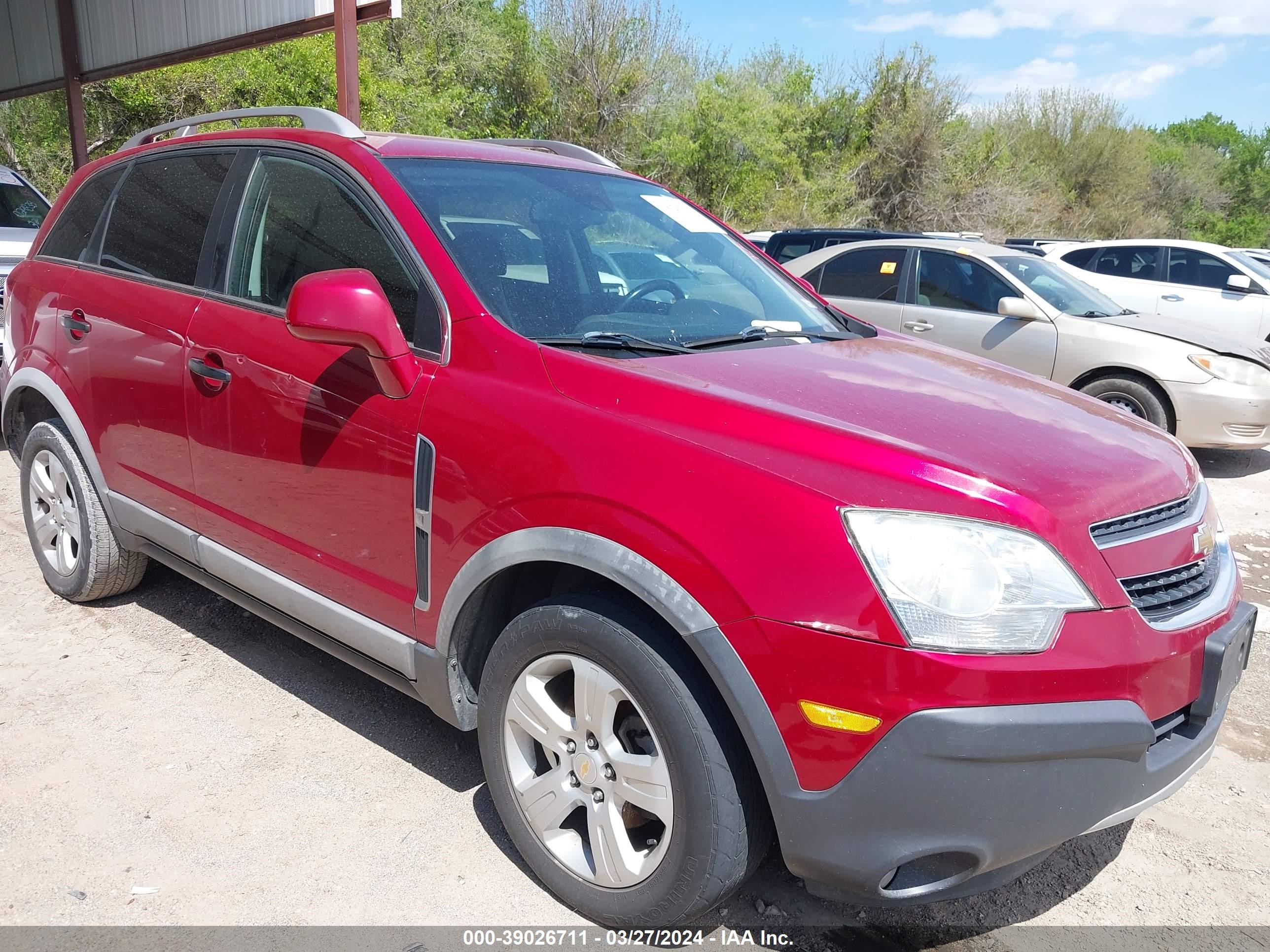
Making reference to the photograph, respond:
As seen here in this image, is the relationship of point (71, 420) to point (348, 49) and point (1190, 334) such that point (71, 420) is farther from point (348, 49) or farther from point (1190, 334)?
point (1190, 334)

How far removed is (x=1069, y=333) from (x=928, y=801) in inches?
252

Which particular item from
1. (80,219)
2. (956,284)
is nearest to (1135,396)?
(956,284)

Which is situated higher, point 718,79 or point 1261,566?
point 718,79

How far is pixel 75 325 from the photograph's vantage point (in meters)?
3.77

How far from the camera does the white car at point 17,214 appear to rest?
743 centimetres

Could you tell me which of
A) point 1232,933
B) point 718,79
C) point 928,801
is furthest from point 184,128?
point 718,79

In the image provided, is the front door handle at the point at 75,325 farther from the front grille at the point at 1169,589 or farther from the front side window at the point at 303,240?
the front grille at the point at 1169,589

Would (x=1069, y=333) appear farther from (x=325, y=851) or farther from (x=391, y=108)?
(x=391, y=108)

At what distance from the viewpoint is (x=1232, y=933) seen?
2.45 m

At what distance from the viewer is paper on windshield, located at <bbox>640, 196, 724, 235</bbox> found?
3.47m

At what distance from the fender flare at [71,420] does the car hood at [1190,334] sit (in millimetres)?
6694

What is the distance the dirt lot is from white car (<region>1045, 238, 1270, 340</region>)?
8.53 m

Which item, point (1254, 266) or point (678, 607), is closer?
point (678, 607)

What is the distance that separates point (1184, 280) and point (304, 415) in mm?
11586
